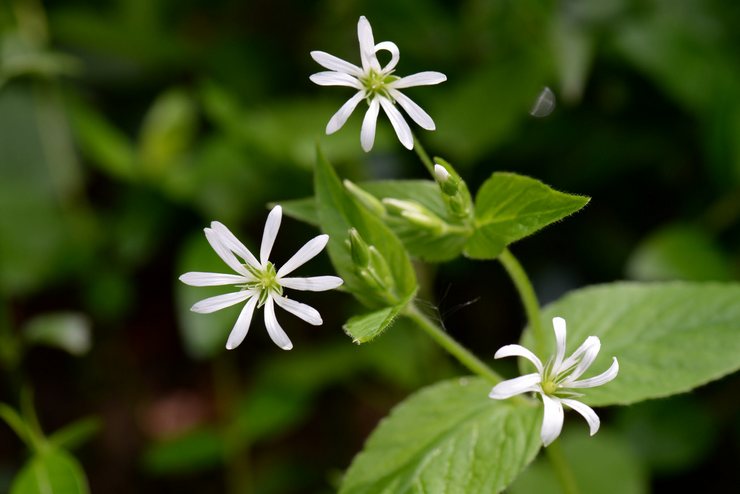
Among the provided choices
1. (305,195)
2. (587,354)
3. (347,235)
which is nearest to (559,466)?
(587,354)

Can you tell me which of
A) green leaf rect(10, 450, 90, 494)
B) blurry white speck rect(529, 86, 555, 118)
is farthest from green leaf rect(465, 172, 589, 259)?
blurry white speck rect(529, 86, 555, 118)

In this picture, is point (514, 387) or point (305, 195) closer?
point (514, 387)

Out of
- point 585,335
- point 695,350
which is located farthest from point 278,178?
point 695,350

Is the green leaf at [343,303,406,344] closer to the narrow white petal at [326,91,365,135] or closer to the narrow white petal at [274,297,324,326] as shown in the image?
the narrow white petal at [274,297,324,326]

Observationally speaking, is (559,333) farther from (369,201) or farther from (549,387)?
(369,201)

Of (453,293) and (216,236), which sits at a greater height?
(216,236)

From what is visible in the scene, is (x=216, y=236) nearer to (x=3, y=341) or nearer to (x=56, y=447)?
(x=56, y=447)
